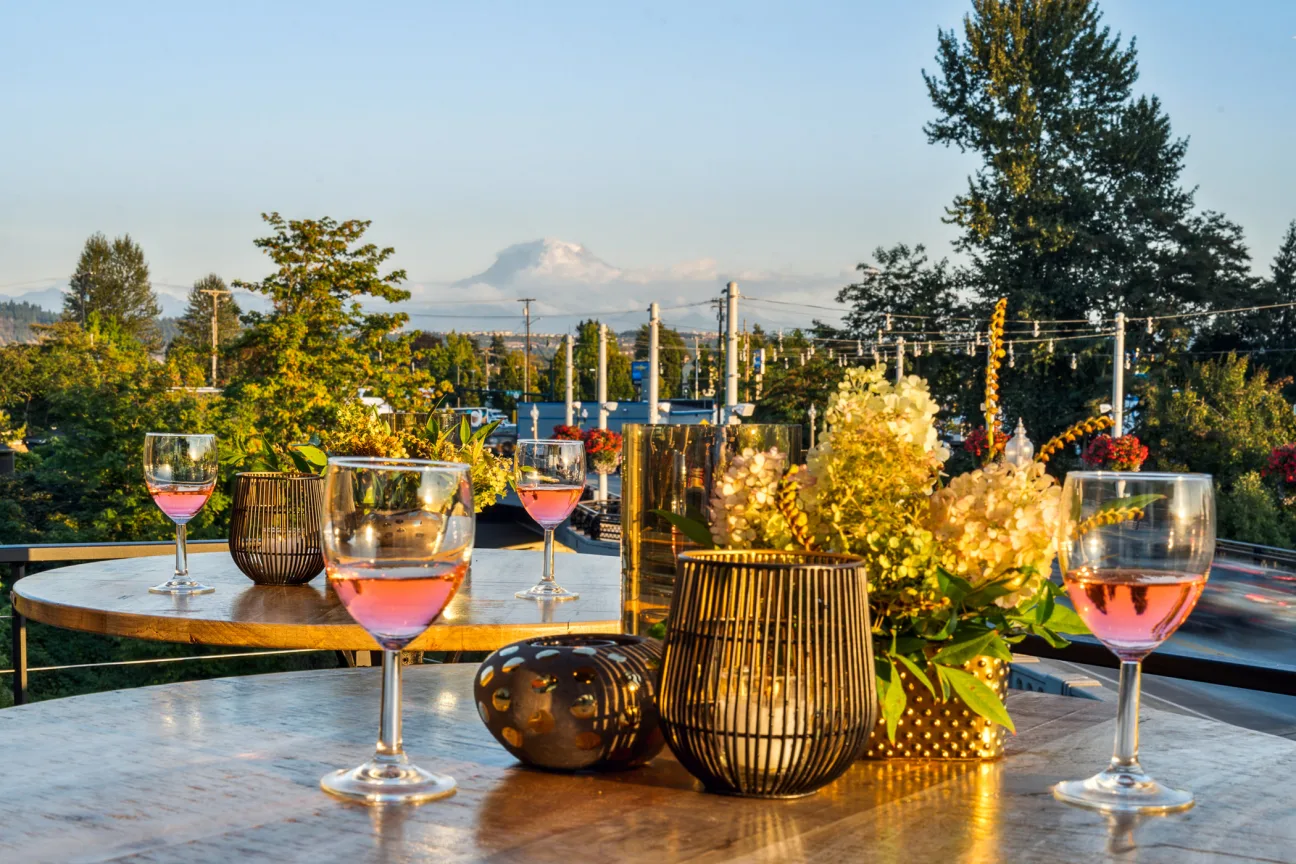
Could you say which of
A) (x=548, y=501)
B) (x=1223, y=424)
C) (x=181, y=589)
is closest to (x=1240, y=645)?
(x=1223, y=424)

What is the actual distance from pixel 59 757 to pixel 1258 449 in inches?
1200

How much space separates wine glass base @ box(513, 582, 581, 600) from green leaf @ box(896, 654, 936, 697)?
1.34 metres

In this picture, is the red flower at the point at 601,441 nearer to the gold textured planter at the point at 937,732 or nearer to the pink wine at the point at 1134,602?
the gold textured planter at the point at 937,732

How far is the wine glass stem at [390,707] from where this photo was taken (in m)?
1.19

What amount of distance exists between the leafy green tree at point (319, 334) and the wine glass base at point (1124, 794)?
24940 millimetres

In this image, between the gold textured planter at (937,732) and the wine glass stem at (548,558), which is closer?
the gold textured planter at (937,732)

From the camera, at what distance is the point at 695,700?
1214 millimetres

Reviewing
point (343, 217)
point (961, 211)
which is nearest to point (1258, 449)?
point (961, 211)

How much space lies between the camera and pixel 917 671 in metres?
1.36

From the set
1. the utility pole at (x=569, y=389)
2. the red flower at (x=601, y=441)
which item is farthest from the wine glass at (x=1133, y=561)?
the utility pole at (x=569, y=389)

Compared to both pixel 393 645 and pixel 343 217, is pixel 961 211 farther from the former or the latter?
pixel 393 645

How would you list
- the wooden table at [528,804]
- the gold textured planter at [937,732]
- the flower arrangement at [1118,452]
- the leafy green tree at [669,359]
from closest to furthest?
the wooden table at [528,804] < the gold textured planter at [937,732] < the flower arrangement at [1118,452] < the leafy green tree at [669,359]

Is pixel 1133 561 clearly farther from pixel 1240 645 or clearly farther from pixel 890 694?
pixel 1240 645

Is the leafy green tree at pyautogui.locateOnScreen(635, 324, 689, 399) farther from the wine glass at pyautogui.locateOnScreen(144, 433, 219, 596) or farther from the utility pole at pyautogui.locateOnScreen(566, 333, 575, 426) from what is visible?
the wine glass at pyautogui.locateOnScreen(144, 433, 219, 596)
